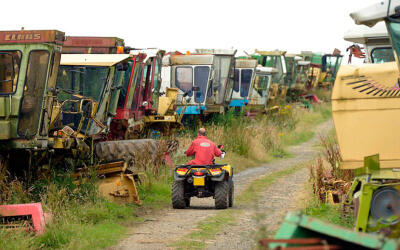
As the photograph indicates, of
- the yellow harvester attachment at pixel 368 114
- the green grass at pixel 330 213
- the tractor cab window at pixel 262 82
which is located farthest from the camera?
the tractor cab window at pixel 262 82

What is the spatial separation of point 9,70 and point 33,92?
51cm

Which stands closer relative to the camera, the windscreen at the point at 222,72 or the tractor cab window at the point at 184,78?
the tractor cab window at the point at 184,78

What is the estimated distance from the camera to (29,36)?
11484 mm

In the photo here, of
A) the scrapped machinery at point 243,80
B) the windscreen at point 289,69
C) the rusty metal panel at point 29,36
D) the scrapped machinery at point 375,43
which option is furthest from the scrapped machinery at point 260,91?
the rusty metal panel at point 29,36

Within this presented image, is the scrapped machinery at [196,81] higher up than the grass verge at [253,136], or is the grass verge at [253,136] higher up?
the scrapped machinery at [196,81]

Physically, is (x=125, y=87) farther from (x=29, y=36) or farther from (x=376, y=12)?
(x=376, y=12)

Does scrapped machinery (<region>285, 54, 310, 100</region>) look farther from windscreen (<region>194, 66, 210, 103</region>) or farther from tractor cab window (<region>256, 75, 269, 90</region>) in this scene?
windscreen (<region>194, 66, 210, 103</region>)

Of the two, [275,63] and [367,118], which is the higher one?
[367,118]

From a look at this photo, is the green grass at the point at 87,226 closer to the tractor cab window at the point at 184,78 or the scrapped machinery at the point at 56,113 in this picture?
A: the scrapped machinery at the point at 56,113

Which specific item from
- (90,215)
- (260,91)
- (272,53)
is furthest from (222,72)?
(90,215)

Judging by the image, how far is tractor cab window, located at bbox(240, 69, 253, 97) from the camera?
Result: 3175cm

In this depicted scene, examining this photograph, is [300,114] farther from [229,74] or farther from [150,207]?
[150,207]

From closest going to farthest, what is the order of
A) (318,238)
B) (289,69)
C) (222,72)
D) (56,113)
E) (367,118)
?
(318,238) → (367,118) → (56,113) → (222,72) → (289,69)

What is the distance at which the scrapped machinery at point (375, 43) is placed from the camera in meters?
13.7
